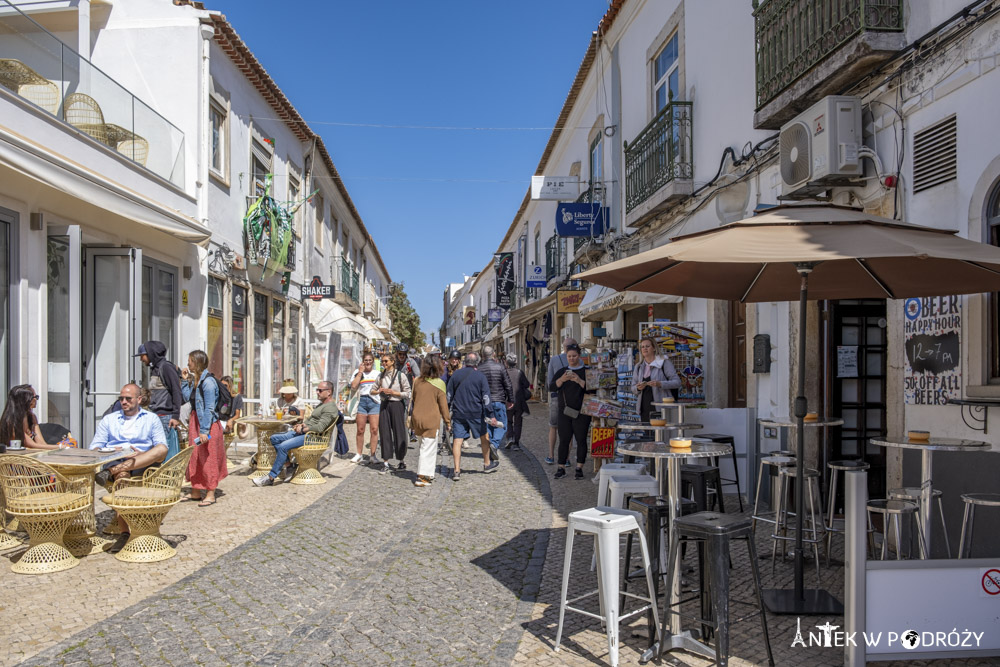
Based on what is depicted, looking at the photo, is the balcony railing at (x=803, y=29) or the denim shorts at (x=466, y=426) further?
the denim shorts at (x=466, y=426)

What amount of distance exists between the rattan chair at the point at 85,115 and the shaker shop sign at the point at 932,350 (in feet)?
29.7

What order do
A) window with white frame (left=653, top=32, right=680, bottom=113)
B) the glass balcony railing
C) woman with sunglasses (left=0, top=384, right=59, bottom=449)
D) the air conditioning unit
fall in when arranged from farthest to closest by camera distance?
1. window with white frame (left=653, top=32, right=680, bottom=113)
2. the glass balcony railing
3. woman with sunglasses (left=0, top=384, right=59, bottom=449)
4. the air conditioning unit

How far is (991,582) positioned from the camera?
3.44 metres

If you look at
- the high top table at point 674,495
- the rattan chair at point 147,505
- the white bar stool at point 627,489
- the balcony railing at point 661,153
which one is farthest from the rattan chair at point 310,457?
the balcony railing at point 661,153

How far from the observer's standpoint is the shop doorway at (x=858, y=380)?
726 centimetres

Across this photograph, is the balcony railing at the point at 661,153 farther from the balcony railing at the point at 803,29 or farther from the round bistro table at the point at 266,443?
the round bistro table at the point at 266,443

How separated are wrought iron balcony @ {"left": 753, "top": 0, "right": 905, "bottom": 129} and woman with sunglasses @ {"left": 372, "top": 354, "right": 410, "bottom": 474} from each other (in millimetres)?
5643

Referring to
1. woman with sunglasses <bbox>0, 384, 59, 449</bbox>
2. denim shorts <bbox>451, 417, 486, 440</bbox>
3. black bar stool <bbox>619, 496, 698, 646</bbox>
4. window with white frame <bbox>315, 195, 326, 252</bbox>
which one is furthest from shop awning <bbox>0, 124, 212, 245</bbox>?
window with white frame <bbox>315, 195, 326, 252</bbox>

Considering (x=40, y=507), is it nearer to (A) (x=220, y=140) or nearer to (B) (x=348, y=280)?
(A) (x=220, y=140)

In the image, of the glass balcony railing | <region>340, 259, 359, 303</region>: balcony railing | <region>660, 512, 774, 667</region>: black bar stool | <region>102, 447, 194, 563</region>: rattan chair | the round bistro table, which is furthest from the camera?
<region>340, 259, 359, 303</region>: balcony railing

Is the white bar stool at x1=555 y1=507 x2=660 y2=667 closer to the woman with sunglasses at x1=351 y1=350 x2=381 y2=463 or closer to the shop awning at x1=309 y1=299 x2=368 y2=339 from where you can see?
the woman with sunglasses at x1=351 y1=350 x2=381 y2=463

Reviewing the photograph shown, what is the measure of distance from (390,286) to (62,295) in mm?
46064

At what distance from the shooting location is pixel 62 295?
29.2ft

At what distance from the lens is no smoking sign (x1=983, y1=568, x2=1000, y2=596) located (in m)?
3.44
